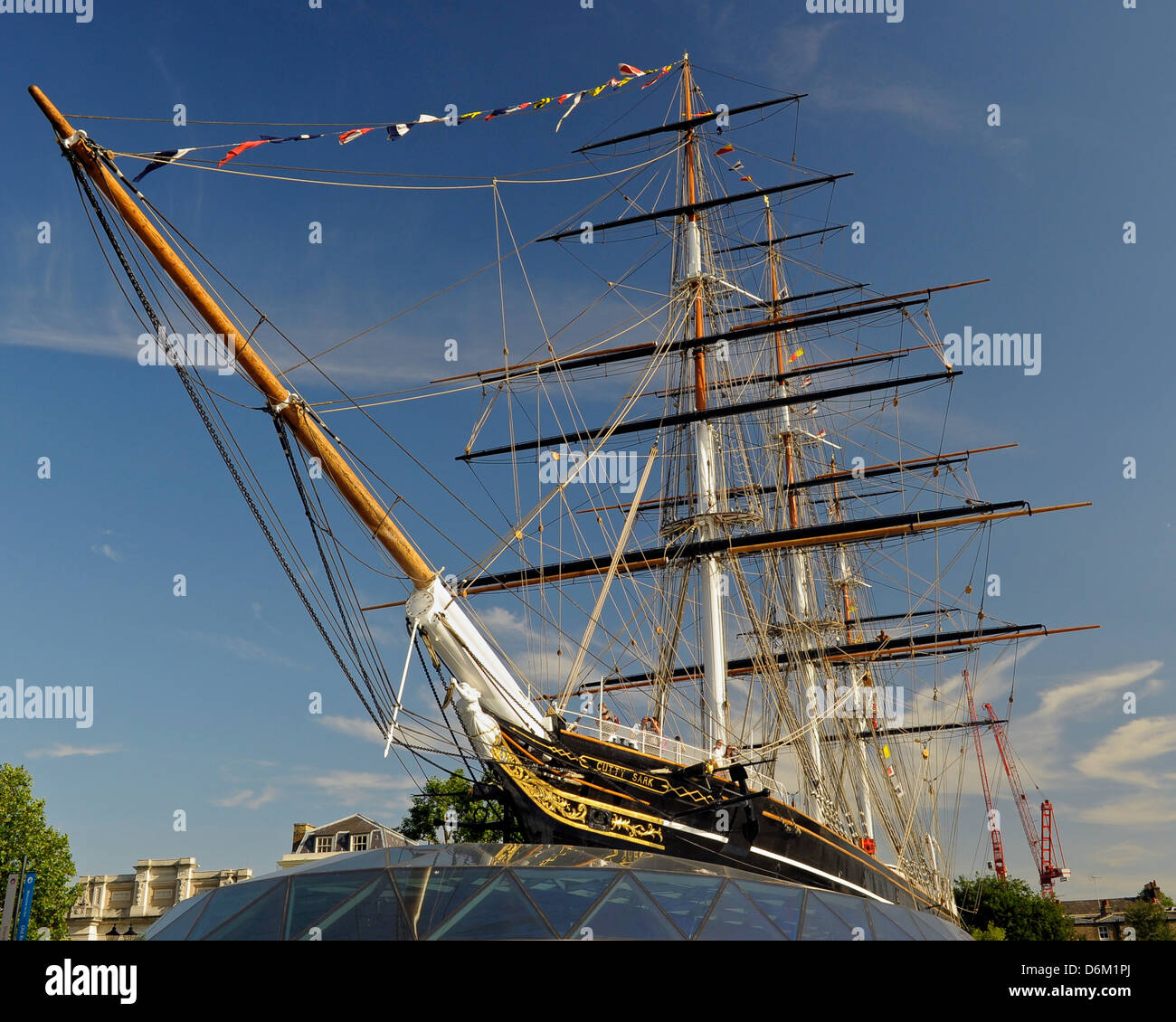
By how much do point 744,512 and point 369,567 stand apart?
15.6 meters

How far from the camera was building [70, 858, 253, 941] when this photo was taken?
2662 inches

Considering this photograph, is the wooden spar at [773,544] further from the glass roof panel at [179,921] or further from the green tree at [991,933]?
the green tree at [991,933]

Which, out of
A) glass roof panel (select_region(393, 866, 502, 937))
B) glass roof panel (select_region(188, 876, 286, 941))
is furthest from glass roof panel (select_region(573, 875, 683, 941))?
glass roof panel (select_region(188, 876, 286, 941))

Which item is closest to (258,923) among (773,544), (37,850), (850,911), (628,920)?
(628,920)

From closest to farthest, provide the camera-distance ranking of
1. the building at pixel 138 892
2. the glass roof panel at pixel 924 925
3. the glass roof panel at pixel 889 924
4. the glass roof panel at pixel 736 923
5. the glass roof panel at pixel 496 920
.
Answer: the glass roof panel at pixel 496 920 → the glass roof panel at pixel 736 923 → the glass roof panel at pixel 889 924 → the glass roof panel at pixel 924 925 → the building at pixel 138 892

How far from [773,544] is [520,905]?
78.1 feet

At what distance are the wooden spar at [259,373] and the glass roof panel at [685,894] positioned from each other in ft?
37.3

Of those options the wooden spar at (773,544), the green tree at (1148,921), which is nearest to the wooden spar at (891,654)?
the wooden spar at (773,544)

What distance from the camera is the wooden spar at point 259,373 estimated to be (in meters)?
17.1

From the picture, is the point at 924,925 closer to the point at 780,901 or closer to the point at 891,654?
the point at 780,901

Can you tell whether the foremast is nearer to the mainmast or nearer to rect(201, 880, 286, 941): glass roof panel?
the mainmast

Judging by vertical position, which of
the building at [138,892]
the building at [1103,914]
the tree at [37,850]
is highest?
the tree at [37,850]
